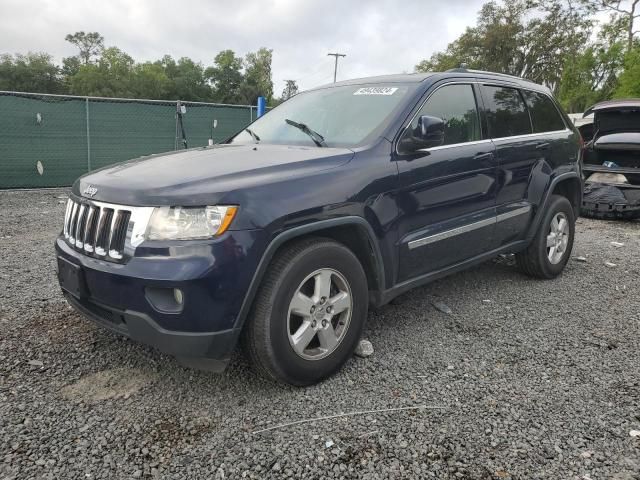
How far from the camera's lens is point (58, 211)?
25.3 feet

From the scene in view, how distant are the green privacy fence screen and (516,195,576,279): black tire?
28.2ft

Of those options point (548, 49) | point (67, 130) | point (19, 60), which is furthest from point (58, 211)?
point (19, 60)

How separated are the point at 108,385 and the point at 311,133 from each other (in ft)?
6.50

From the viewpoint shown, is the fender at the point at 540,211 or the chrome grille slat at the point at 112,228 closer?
the chrome grille slat at the point at 112,228

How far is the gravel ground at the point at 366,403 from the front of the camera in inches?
83.4

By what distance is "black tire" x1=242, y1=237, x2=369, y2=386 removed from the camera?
94.9 inches

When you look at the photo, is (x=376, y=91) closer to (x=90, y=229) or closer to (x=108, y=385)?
(x=90, y=229)

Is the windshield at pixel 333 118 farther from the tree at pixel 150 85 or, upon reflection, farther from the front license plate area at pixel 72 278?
the tree at pixel 150 85

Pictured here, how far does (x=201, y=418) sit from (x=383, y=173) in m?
1.66

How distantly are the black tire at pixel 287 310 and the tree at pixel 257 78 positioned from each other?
68187mm

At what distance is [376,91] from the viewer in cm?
344

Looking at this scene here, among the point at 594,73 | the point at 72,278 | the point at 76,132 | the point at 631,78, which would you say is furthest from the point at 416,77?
the point at 594,73

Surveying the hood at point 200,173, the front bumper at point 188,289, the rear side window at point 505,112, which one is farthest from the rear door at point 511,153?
the front bumper at point 188,289

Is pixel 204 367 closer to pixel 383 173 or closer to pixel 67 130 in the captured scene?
pixel 383 173
